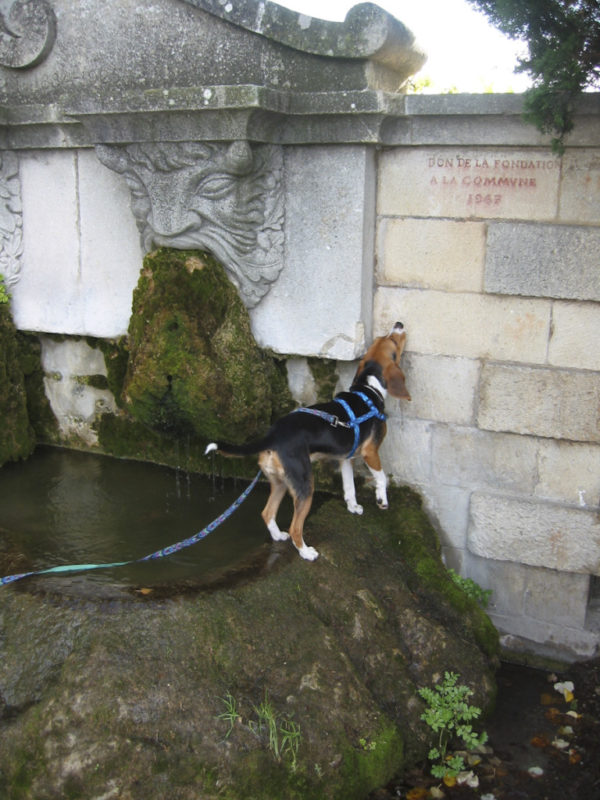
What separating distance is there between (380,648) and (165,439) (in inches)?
104

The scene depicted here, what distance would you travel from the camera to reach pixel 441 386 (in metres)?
5.53

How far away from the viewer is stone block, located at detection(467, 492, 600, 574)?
17.4ft

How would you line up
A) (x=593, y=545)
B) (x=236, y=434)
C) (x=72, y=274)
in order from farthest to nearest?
(x=72, y=274), (x=236, y=434), (x=593, y=545)

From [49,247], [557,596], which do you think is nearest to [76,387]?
[49,247]

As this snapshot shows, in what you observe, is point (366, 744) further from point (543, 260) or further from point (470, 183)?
point (470, 183)

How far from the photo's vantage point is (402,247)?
215 inches

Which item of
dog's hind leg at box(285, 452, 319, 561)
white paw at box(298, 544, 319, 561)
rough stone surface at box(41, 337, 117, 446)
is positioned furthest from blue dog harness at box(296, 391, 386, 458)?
rough stone surface at box(41, 337, 117, 446)

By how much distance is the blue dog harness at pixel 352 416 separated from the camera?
500 cm

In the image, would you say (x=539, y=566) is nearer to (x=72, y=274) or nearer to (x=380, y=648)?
(x=380, y=648)

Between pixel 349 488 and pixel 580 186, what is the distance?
2.32 m

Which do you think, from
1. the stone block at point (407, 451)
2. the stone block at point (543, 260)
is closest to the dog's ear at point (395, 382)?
the stone block at point (407, 451)

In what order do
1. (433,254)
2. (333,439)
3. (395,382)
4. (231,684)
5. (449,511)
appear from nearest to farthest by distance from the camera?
(231,684) < (333,439) < (395,382) < (433,254) < (449,511)

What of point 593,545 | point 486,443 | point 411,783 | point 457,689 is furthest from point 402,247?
point 411,783

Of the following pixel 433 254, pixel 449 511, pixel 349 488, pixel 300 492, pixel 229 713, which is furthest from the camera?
pixel 449 511
